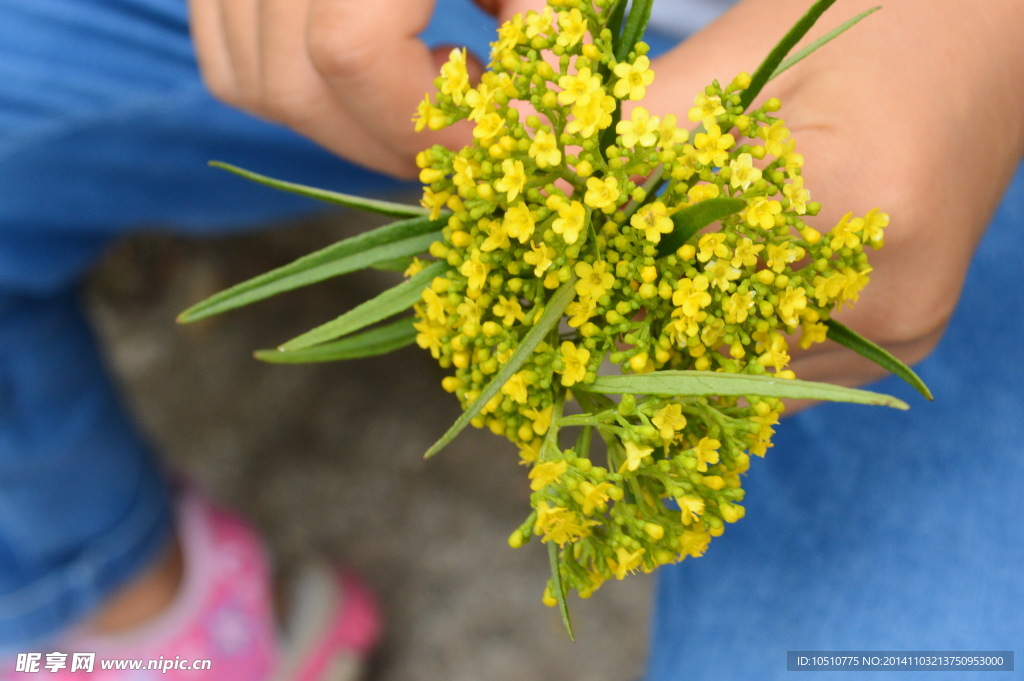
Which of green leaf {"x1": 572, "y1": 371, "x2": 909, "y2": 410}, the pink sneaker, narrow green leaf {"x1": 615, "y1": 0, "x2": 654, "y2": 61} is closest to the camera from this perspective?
green leaf {"x1": 572, "y1": 371, "x2": 909, "y2": 410}

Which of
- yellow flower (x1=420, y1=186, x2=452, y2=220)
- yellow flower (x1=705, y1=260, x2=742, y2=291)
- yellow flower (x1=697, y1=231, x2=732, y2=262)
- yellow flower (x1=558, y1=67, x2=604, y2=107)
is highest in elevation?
yellow flower (x1=558, y1=67, x2=604, y2=107)

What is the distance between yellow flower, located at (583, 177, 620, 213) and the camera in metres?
0.51

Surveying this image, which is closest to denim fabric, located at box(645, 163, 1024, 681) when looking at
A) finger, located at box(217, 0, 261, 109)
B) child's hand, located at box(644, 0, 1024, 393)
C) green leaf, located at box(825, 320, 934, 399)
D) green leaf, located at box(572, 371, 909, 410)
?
child's hand, located at box(644, 0, 1024, 393)

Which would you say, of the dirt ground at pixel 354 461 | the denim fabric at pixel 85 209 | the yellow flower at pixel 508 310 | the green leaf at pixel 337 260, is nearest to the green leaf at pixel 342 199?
the green leaf at pixel 337 260

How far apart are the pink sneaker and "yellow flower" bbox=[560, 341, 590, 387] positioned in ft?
4.12

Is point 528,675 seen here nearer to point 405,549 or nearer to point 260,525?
point 405,549

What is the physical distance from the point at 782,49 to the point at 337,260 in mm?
350

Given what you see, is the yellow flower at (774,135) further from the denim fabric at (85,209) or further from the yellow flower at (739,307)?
the denim fabric at (85,209)

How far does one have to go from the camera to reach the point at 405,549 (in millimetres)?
1895

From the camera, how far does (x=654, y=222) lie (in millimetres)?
520

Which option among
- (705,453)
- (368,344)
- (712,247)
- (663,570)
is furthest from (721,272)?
(663,570)

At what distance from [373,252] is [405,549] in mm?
1385

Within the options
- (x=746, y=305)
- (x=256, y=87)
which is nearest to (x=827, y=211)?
(x=746, y=305)

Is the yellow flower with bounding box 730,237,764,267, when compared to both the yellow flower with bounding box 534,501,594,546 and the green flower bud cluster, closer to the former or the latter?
the green flower bud cluster
